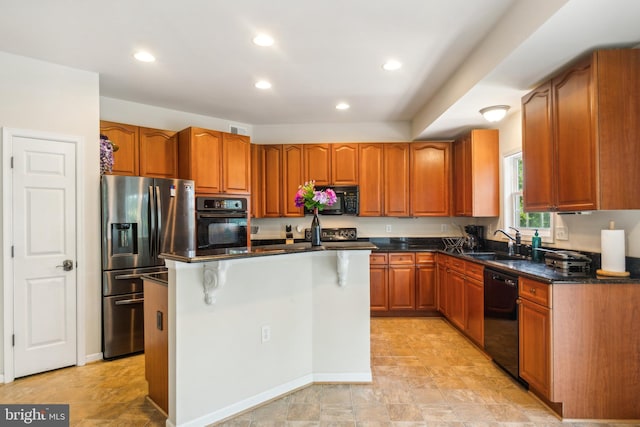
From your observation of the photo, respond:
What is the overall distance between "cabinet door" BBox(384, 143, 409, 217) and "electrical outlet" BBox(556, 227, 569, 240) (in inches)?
78.0

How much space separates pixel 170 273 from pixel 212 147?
2.49m

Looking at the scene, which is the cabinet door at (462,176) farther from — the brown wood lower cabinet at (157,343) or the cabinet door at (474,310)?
the brown wood lower cabinet at (157,343)

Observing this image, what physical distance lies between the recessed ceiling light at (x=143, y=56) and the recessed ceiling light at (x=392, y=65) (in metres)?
2.04

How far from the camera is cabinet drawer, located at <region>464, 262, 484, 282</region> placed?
3.32m

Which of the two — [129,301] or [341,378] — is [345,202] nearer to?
[341,378]

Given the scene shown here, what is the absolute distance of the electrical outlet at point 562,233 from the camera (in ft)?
10.1

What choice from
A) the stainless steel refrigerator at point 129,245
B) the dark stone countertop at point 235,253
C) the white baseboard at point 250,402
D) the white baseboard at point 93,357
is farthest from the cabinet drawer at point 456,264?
the white baseboard at point 93,357

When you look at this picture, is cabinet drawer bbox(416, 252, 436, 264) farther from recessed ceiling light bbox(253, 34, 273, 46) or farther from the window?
recessed ceiling light bbox(253, 34, 273, 46)

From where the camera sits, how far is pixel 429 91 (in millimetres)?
3820

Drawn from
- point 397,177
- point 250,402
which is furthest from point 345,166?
point 250,402

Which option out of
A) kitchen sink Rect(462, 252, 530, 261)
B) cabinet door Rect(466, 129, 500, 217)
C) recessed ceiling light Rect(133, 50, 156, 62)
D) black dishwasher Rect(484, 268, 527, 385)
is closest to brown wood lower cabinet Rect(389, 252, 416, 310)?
kitchen sink Rect(462, 252, 530, 261)

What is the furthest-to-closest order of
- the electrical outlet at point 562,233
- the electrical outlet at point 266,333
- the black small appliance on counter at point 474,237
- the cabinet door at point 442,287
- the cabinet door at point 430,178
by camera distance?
the cabinet door at point 430,178, the black small appliance on counter at point 474,237, the cabinet door at point 442,287, the electrical outlet at point 562,233, the electrical outlet at point 266,333

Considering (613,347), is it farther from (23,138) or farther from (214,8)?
(23,138)

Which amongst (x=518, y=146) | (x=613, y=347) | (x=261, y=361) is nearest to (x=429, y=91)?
(x=518, y=146)
